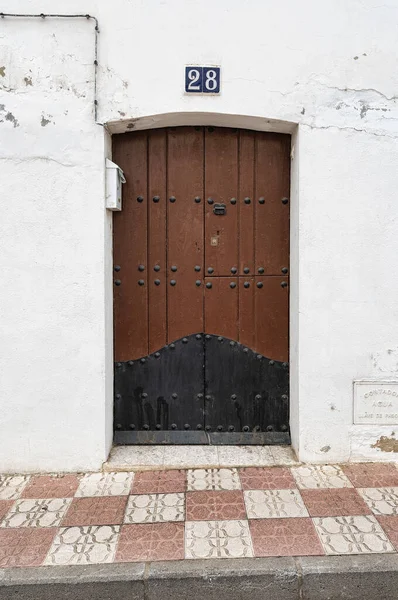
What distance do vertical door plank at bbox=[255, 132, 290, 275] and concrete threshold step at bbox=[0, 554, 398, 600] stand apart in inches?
80.8

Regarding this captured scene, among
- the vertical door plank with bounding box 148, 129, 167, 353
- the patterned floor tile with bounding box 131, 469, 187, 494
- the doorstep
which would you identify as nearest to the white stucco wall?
the doorstep

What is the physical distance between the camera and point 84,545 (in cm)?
253

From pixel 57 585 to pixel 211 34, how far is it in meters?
3.49

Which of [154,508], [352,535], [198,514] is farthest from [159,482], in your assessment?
[352,535]

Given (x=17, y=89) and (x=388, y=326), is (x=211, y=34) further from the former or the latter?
(x=388, y=326)

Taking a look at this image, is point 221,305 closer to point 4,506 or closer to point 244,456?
point 244,456

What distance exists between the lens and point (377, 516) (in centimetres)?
278

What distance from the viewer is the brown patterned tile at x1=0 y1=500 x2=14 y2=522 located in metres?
2.85

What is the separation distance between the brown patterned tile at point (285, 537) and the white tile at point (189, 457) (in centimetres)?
76

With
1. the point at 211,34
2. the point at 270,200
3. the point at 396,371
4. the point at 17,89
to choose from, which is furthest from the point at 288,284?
the point at 17,89

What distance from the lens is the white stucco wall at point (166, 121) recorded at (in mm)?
3268

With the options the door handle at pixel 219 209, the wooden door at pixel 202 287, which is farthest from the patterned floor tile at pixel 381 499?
the door handle at pixel 219 209

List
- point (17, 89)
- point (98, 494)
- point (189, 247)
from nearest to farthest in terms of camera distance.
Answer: point (98, 494), point (17, 89), point (189, 247)

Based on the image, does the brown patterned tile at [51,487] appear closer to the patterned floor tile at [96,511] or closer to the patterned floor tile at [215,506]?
the patterned floor tile at [96,511]
